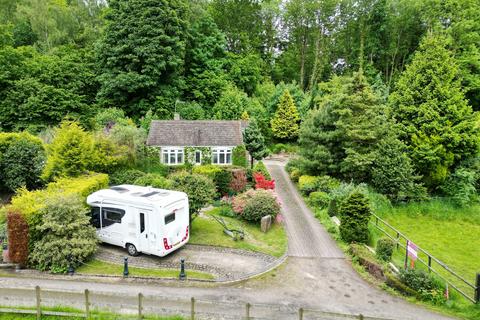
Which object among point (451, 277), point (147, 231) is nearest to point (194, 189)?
point (147, 231)

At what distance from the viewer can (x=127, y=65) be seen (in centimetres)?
3981

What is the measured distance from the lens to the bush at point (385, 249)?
659 inches

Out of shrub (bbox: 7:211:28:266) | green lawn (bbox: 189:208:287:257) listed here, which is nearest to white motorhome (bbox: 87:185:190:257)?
green lawn (bbox: 189:208:287:257)

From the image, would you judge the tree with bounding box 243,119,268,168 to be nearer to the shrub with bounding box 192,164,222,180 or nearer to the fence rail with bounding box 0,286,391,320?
the shrub with bounding box 192,164,222,180

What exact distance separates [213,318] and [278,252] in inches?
262

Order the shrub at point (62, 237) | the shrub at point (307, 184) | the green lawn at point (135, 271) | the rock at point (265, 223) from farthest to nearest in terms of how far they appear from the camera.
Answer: the shrub at point (307, 184), the rock at point (265, 223), the shrub at point (62, 237), the green lawn at point (135, 271)

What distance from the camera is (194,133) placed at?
1136 inches

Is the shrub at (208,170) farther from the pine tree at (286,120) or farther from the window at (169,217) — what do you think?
the pine tree at (286,120)

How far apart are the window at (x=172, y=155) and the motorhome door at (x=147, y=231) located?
12.4 m

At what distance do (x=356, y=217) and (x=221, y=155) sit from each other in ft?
41.7

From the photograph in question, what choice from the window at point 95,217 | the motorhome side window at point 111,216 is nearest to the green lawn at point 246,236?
the motorhome side window at point 111,216

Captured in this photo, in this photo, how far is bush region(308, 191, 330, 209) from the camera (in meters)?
24.8

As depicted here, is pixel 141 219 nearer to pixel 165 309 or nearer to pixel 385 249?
pixel 165 309

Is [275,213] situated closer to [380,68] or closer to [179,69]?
[179,69]
